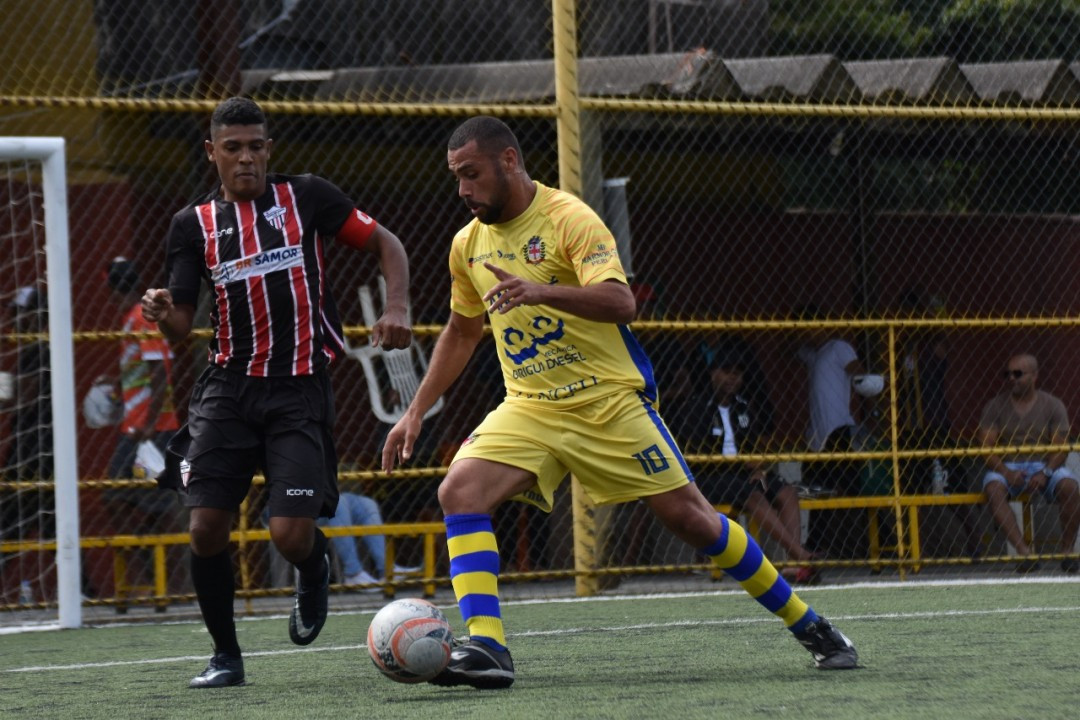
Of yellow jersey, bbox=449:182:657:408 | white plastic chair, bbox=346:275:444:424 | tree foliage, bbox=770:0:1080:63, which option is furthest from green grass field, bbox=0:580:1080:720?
tree foliage, bbox=770:0:1080:63

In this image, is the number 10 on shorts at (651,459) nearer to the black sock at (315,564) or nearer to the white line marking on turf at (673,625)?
the black sock at (315,564)

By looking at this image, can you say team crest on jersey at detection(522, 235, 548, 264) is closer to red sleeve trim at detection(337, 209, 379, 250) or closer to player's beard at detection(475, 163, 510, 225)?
Answer: player's beard at detection(475, 163, 510, 225)

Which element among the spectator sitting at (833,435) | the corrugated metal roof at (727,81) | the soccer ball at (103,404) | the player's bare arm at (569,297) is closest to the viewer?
the player's bare arm at (569,297)

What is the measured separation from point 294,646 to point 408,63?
584cm

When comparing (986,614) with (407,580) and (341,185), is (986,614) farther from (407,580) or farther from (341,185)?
(341,185)

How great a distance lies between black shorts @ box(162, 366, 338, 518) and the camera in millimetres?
5383

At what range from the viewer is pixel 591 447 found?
5.18 metres

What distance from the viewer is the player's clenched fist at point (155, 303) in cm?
510

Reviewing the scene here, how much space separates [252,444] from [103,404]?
4.43m

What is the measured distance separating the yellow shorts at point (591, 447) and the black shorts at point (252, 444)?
58cm

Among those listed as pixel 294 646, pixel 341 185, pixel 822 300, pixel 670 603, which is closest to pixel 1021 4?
pixel 822 300

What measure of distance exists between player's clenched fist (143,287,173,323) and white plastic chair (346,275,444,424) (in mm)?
5810

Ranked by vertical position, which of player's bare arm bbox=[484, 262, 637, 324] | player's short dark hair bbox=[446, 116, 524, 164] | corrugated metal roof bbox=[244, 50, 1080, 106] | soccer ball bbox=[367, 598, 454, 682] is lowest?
soccer ball bbox=[367, 598, 454, 682]

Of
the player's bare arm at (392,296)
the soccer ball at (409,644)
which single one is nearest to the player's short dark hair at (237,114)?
the player's bare arm at (392,296)
